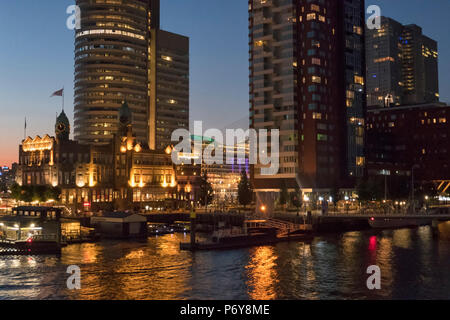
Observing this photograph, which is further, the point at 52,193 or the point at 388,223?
the point at 52,193

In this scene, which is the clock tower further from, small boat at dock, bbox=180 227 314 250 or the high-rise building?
small boat at dock, bbox=180 227 314 250

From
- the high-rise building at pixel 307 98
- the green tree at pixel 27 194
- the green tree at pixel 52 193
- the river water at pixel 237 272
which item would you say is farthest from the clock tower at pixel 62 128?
the river water at pixel 237 272

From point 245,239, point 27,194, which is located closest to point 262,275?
point 245,239

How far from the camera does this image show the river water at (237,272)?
2421 inches

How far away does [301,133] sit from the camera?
19475 centimetres

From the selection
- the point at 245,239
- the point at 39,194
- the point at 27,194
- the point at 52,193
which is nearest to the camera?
the point at 245,239

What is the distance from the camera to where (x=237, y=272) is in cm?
7469

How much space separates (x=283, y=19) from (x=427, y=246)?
12258 cm

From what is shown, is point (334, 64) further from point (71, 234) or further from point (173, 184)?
point (71, 234)

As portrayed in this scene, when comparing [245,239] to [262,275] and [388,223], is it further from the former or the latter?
[388,223]

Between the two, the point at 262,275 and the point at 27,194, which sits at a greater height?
the point at 27,194

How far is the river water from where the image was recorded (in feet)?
202
